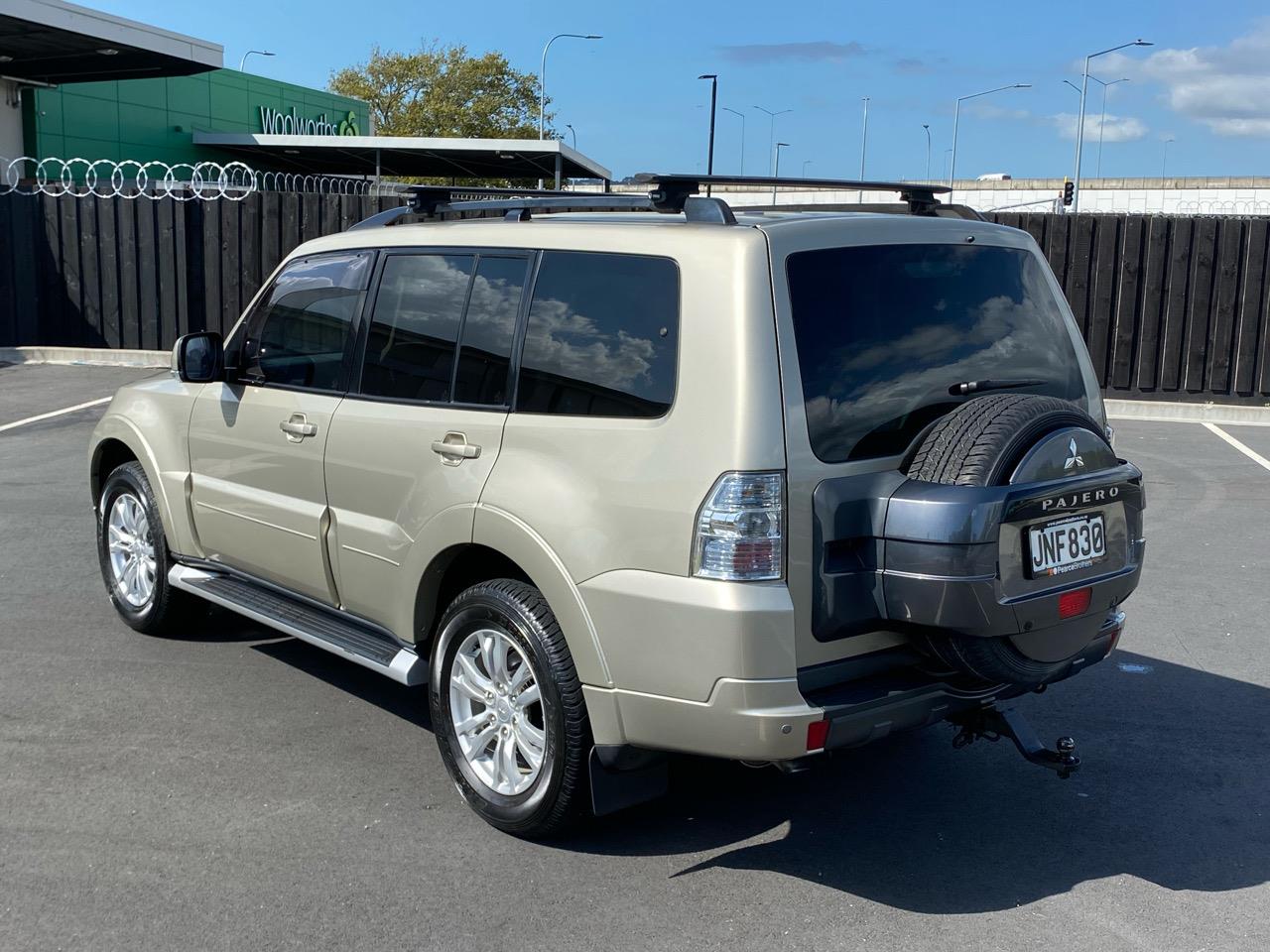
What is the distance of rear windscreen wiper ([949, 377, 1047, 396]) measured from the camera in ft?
12.8

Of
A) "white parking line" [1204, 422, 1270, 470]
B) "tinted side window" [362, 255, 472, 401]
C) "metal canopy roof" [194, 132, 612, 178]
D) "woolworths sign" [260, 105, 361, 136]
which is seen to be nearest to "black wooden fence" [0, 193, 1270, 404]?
"white parking line" [1204, 422, 1270, 470]

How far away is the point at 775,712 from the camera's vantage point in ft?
11.3

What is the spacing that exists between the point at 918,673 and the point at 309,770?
2.25 meters

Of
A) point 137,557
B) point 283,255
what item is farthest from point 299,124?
point 137,557

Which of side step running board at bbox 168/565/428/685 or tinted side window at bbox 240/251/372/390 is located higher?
tinted side window at bbox 240/251/372/390

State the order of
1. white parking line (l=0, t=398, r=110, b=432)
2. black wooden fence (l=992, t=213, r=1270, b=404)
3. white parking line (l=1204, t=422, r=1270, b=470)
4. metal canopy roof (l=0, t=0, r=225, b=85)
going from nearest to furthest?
white parking line (l=1204, t=422, r=1270, b=470)
white parking line (l=0, t=398, r=110, b=432)
black wooden fence (l=992, t=213, r=1270, b=404)
metal canopy roof (l=0, t=0, r=225, b=85)

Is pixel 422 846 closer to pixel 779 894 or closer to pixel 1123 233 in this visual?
pixel 779 894

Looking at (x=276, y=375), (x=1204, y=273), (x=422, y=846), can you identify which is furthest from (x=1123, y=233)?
(x=422, y=846)

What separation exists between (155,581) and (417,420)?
2.34 meters

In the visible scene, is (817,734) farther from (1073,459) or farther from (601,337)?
(601,337)

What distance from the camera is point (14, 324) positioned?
17375 millimetres

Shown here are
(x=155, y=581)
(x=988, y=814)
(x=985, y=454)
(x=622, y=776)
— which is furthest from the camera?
(x=155, y=581)

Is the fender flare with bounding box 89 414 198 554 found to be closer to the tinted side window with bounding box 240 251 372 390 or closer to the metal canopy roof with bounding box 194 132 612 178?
the tinted side window with bounding box 240 251 372 390

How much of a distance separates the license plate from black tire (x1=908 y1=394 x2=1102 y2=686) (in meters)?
0.23
